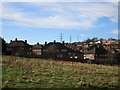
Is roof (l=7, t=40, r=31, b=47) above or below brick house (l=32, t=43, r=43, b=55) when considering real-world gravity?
above

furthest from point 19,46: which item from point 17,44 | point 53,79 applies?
point 53,79

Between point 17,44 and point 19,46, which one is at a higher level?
point 17,44

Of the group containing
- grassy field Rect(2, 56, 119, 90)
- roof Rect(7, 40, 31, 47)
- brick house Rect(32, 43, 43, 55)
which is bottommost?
grassy field Rect(2, 56, 119, 90)

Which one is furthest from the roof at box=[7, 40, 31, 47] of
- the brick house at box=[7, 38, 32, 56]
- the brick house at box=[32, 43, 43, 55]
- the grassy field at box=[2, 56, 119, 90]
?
the grassy field at box=[2, 56, 119, 90]

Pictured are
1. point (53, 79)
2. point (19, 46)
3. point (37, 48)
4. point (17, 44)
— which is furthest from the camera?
point (37, 48)

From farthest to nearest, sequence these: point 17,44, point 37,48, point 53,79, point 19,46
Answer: point 37,48, point 17,44, point 19,46, point 53,79

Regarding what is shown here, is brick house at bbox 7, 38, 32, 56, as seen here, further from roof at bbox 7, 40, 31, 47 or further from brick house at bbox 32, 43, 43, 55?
brick house at bbox 32, 43, 43, 55

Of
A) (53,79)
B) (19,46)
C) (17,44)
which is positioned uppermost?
(17,44)

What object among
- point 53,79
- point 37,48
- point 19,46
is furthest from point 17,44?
point 53,79

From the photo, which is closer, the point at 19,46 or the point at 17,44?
the point at 19,46

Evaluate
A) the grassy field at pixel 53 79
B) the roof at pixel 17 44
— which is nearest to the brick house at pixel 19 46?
the roof at pixel 17 44

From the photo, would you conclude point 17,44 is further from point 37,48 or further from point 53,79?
point 53,79

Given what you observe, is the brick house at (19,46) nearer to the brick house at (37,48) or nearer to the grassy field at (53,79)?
the brick house at (37,48)

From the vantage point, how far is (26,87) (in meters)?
11.1
